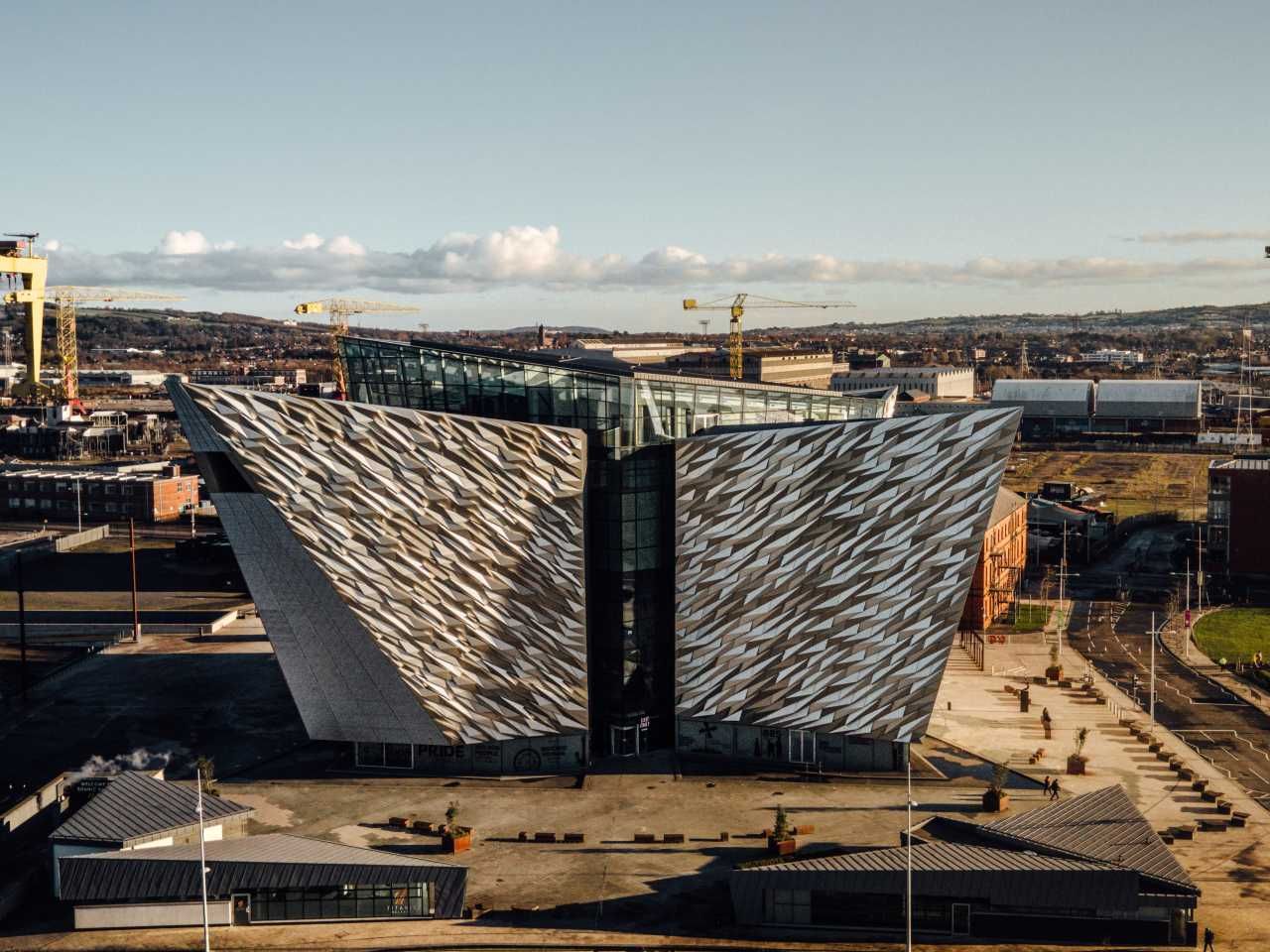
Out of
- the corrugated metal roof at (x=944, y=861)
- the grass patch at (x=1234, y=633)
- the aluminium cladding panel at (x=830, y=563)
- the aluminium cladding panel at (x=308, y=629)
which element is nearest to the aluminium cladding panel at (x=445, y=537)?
the aluminium cladding panel at (x=308, y=629)

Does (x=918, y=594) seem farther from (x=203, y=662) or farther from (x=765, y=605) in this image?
(x=203, y=662)

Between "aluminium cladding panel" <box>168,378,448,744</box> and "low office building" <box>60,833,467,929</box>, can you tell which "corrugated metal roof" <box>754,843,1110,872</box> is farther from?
"aluminium cladding panel" <box>168,378,448,744</box>

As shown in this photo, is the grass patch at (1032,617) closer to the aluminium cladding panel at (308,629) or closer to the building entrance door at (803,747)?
the building entrance door at (803,747)

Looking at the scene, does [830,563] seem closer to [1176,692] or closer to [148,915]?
[1176,692]

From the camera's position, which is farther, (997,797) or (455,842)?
(997,797)

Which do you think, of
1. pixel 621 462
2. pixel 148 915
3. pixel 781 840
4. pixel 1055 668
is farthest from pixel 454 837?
pixel 1055 668

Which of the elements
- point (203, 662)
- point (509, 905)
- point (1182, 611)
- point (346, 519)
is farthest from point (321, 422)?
point (1182, 611)
